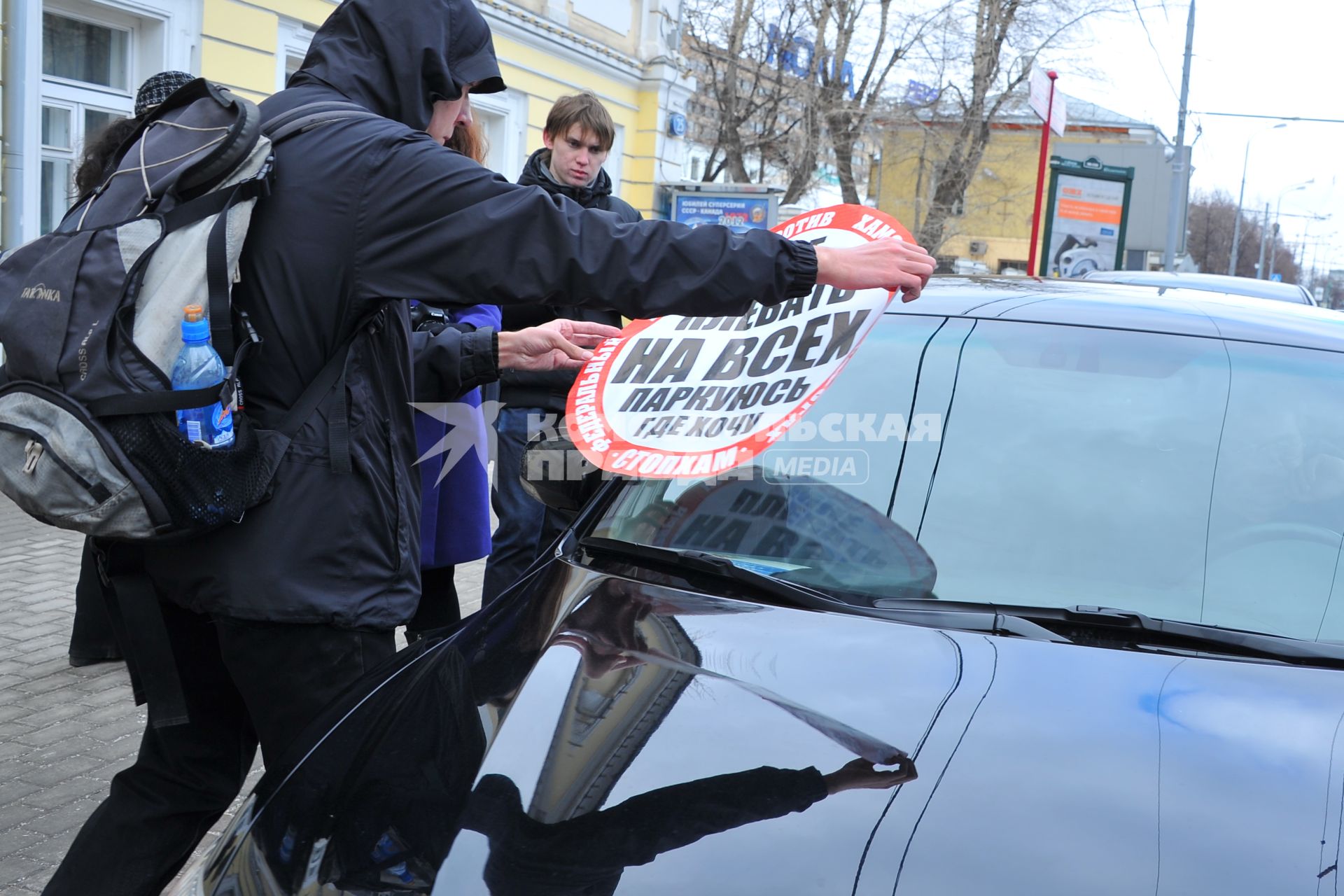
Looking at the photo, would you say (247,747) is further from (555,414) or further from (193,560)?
(555,414)

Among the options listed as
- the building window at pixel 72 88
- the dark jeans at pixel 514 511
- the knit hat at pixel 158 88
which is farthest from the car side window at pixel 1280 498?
the building window at pixel 72 88

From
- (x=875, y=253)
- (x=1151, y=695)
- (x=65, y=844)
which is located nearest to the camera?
(x=1151, y=695)

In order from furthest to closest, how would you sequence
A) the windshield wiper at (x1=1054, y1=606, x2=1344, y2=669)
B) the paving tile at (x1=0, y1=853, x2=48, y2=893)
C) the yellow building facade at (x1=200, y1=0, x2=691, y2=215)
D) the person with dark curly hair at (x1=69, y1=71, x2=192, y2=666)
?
the yellow building facade at (x1=200, y1=0, x2=691, y2=215), the paving tile at (x1=0, y1=853, x2=48, y2=893), the person with dark curly hair at (x1=69, y1=71, x2=192, y2=666), the windshield wiper at (x1=1054, y1=606, x2=1344, y2=669)

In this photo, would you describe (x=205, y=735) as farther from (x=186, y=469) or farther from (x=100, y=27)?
(x=100, y=27)

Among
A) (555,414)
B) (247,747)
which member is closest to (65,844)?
(247,747)

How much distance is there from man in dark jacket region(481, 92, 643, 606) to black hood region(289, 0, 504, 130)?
1.77 meters

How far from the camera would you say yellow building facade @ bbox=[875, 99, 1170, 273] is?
2583cm

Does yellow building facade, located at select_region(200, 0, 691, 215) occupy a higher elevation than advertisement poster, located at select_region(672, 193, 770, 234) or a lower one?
higher

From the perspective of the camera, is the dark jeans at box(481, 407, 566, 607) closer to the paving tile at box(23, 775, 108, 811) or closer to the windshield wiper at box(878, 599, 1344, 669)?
the paving tile at box(23, 775, 108, 811)

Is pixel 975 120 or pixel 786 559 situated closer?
pixel 786 559

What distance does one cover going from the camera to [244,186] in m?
1.86

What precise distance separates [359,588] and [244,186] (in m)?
0.66

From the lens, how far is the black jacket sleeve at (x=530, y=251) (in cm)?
190

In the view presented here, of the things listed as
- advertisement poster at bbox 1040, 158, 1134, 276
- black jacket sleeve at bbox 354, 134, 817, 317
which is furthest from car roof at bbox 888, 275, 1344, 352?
advertisement poster at bbox 1040, 158, 1134, 276
